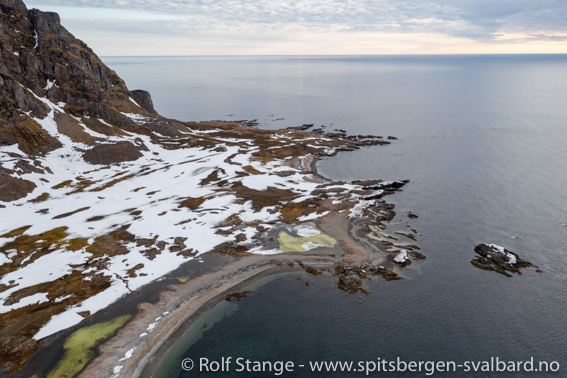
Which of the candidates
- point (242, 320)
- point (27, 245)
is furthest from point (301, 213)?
point (27, 245)

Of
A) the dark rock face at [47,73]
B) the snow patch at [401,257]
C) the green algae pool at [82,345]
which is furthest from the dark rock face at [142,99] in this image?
the snow patch at [401,257]

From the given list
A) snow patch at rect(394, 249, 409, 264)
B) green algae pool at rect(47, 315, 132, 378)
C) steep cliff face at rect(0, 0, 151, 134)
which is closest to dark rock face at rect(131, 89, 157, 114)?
steep cliff face at rect(0, 0, 151, 134)

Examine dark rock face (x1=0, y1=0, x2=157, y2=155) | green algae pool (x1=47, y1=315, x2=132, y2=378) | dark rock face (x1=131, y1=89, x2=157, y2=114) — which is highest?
dark rock face (x1=0, y1=0, x2=157, y2=155)

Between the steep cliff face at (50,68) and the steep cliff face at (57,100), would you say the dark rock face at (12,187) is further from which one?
the steep cliff face at (50,68)

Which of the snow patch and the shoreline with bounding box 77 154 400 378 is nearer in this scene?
the shoreline with bounding box 77 154 400 378

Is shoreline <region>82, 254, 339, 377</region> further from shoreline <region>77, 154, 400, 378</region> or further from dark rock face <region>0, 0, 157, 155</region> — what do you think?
dark rock face <region>0, 0, 157, 155</region>
